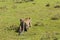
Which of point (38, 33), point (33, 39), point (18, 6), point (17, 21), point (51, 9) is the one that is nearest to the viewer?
point (33, 39)

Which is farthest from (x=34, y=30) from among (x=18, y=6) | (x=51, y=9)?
(x=18, y=6)

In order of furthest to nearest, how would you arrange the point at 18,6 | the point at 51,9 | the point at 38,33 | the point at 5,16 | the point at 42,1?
the point at 42,1 < the point at 18,6 < the point at 51,9 < the point at 5,16 < the point at 38,33

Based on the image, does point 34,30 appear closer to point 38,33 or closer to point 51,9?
point 38,33

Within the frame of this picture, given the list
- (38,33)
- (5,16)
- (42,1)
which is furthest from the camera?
(42,1)

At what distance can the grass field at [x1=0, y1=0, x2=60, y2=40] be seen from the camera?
44.2 ft

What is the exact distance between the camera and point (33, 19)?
17891 mm

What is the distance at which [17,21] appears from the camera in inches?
679

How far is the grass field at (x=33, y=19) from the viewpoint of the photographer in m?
13.5

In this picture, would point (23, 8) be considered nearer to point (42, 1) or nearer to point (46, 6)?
point (46, 6)

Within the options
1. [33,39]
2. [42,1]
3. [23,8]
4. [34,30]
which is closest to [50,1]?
[42,1]

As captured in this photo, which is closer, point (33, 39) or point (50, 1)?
point (33, 39)

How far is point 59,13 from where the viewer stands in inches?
783

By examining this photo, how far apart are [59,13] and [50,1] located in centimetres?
596

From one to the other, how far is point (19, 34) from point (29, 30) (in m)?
1.10
